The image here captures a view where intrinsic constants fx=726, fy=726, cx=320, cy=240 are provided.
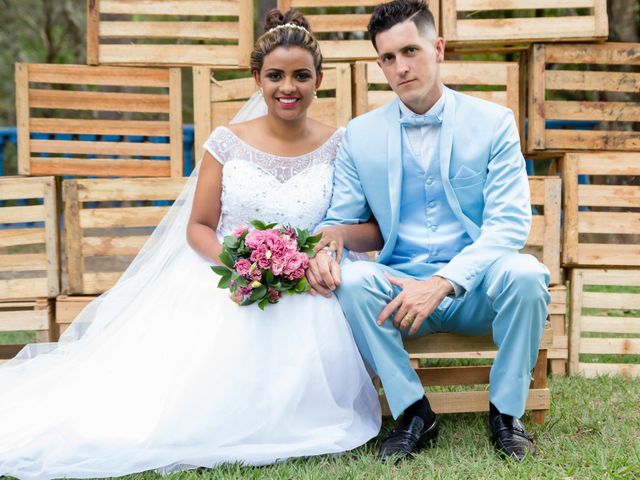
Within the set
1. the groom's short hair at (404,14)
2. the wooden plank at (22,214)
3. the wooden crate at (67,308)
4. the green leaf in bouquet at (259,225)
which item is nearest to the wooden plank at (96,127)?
the wooden plank at (22,214)

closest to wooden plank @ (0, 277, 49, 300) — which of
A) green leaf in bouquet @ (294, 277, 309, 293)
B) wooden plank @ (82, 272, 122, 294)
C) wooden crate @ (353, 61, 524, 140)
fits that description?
wooden plank @ (82, 272, 122, 294)

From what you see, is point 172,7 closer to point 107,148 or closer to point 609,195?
point 107,148

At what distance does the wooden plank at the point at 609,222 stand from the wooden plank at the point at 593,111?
560 millimetres

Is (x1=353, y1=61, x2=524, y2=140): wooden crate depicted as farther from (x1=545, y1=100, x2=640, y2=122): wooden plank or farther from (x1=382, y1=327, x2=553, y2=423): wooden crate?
(x1=382, y1=327, x2=553, y2=423): wooden crate

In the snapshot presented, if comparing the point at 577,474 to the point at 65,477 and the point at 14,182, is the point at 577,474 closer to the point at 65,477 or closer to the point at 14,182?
the point at 65,477

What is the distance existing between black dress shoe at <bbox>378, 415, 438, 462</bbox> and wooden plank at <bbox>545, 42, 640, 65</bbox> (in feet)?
8.02

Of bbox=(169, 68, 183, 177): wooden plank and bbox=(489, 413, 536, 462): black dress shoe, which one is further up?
bbox=(169, 68, 183, 177): wooden plank

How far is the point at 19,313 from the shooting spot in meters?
4.15

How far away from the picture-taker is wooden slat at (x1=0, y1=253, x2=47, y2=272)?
13.7 feet

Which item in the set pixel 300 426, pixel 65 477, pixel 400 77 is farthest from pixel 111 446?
pixel 400 77

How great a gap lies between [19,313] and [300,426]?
215cm

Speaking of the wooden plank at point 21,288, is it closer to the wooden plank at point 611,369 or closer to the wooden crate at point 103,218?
the wooden crate at point 103,218

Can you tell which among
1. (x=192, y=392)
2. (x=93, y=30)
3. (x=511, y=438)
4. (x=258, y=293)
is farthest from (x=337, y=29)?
(x=511, y=438)

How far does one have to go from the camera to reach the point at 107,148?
4352mm
